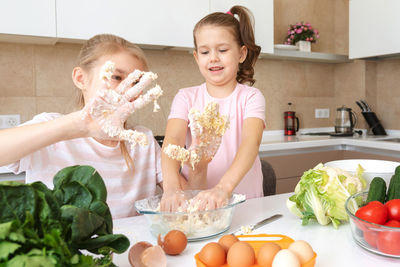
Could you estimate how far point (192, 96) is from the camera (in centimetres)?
136

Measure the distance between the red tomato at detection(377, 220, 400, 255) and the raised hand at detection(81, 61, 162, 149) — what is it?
446 millimetres

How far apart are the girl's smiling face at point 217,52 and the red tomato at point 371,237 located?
76 cm

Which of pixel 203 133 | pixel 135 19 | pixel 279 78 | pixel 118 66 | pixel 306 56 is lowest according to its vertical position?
pixel 203 133

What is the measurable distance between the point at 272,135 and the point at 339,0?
146 centimetres

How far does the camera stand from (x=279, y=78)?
9.93 feet

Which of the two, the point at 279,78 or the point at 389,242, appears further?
the point at 279,78

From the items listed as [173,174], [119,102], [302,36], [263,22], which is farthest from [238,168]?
[302,36]

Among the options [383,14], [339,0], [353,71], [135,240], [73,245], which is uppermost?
[339,0]

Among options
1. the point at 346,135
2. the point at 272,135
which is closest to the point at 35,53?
the point at 272,135

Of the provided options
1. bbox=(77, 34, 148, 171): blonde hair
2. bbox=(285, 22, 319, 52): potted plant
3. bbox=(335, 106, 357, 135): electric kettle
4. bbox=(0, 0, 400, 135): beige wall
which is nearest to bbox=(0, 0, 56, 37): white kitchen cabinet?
bbox=(0, 0, 400, 135): beige wall

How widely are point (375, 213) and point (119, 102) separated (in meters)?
0.50

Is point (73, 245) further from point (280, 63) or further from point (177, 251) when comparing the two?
point (280, 63)

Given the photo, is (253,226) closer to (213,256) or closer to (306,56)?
(213,256)

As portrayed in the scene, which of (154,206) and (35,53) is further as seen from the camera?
(35,53)
